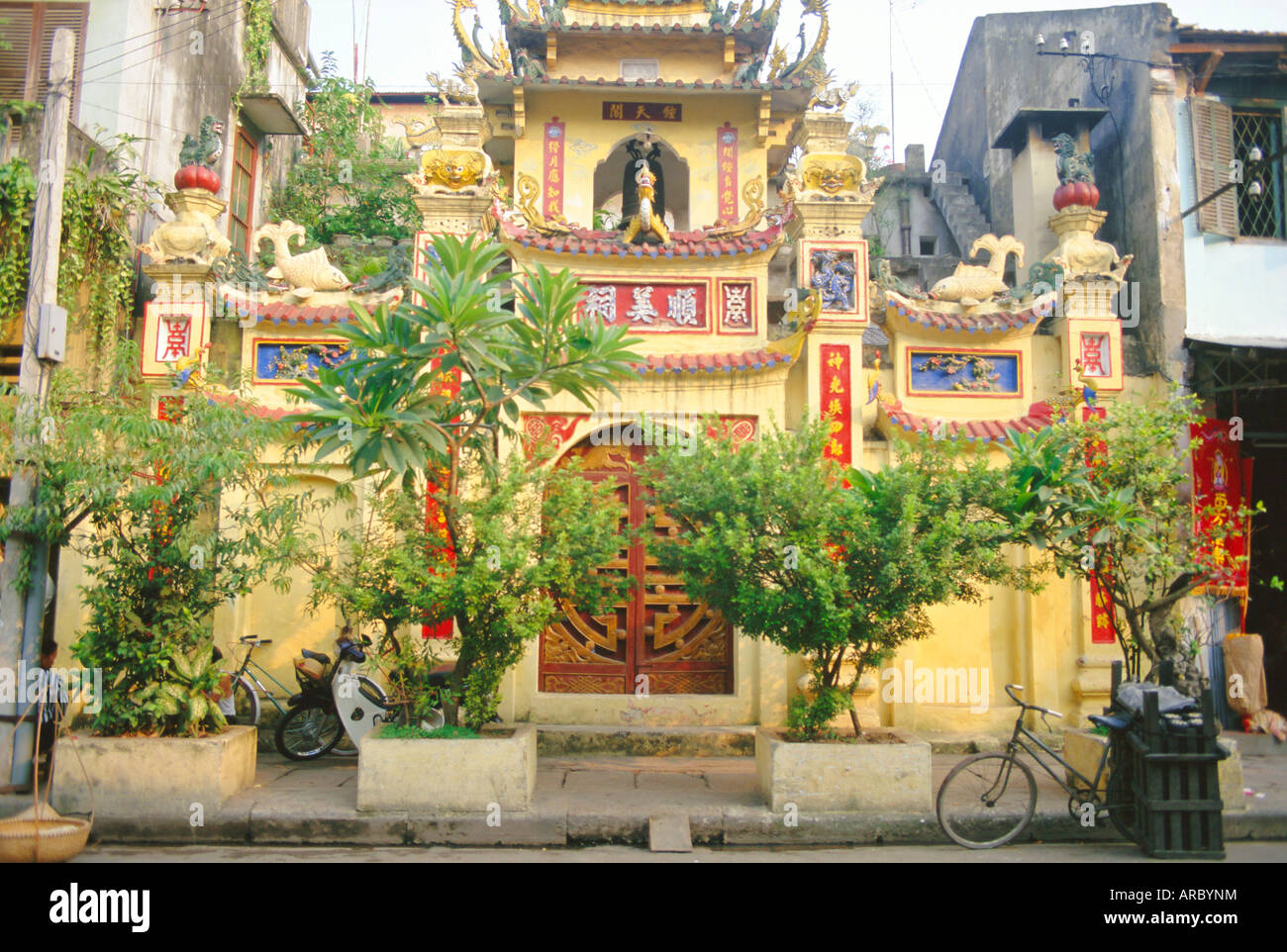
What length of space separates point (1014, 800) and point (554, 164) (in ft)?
29.4

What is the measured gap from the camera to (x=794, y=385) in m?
11.0

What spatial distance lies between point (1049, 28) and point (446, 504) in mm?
13194

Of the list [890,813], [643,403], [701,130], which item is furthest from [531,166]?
[890,813]

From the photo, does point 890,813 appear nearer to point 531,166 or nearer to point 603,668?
point 603,668

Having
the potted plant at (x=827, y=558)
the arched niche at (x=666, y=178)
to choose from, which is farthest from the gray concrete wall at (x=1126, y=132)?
the potted plant at (x=827, y=558)

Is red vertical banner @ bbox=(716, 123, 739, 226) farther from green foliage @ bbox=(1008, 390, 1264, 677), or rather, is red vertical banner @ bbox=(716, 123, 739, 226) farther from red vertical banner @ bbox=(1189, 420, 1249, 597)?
red vertical banner @ bbox=(1189, 420, 1249, 597)

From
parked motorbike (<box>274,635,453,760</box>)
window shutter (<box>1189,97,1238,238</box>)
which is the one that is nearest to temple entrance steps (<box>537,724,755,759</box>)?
parked motorbike (<box>274,635,453,760</box>)

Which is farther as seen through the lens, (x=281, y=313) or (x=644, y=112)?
(x=644, y=112)

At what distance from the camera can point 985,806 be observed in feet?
24.3

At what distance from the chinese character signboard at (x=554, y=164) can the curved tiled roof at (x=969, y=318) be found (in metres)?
4.34

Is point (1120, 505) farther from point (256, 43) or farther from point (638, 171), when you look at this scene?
point (256, 43)

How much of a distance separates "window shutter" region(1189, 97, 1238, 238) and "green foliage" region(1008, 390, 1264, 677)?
4.82 meters

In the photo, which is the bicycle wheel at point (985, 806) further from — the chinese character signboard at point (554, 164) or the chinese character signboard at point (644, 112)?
the chinese character signboard at point (644, 112)

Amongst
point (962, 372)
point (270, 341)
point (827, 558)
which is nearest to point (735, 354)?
point (962, 372)
